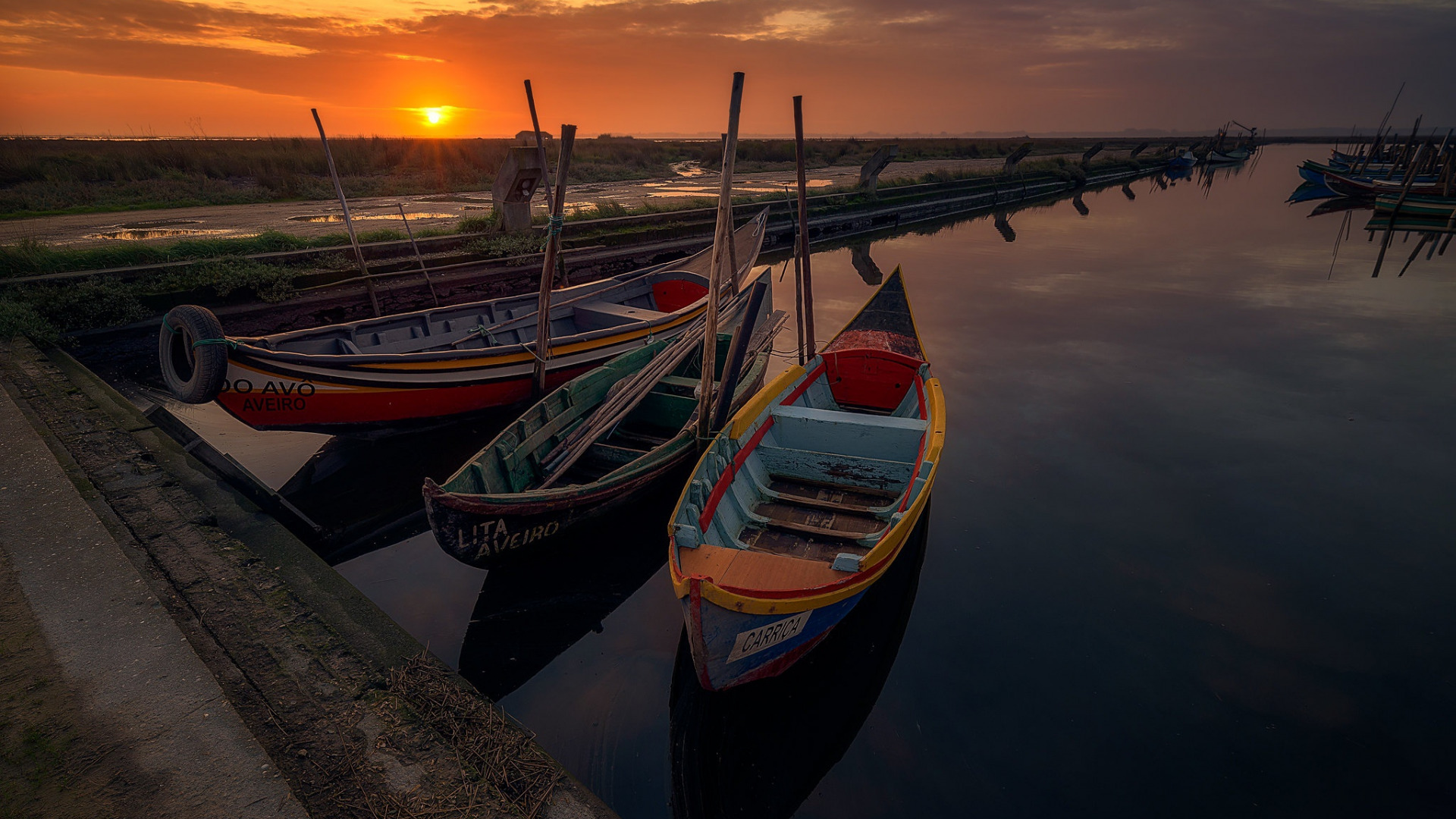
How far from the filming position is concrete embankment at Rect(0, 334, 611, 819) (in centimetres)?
319

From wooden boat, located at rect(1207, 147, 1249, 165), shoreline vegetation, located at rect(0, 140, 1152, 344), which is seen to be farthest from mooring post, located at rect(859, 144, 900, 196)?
wooden boat, located at rect(1207, 147, 1249, 165)

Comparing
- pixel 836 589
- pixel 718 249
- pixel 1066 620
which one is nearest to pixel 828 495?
pixel 836 589

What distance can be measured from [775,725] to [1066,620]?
350 centimetres

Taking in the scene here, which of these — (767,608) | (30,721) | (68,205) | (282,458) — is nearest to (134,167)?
(68,205)

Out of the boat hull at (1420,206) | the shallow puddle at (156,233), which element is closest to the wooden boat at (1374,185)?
the boat hull at (1420,206)

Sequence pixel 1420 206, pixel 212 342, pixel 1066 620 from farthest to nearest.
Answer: pixel 1420 206
pixel 212 342
pixel 1066 620

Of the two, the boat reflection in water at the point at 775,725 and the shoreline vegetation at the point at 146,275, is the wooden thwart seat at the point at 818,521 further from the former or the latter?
the shoreline vegetation at the point at 146,275

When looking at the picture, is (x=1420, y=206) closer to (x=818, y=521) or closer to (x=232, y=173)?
(x=818, y=521)

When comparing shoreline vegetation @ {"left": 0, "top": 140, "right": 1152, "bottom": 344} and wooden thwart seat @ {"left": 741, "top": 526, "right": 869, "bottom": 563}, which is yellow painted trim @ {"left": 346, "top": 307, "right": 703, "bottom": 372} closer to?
wooden thwart seat @ {"left": 741, "top": 526, "right": 869, "bottom": 563}

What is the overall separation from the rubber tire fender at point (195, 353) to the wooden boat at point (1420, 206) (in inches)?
1742

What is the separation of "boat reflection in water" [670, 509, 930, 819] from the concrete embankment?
4.88 feet

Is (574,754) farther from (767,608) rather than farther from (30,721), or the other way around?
(30,721)

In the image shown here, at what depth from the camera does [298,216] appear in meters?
24.3

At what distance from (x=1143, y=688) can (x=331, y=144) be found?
52.2 metres
